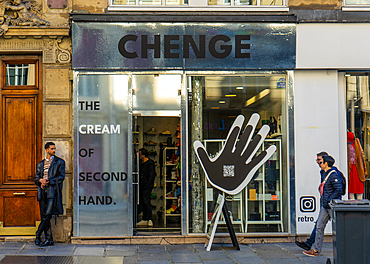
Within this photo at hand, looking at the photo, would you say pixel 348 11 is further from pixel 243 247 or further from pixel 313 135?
pixel 243 247

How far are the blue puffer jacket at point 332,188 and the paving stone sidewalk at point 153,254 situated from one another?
106 cm

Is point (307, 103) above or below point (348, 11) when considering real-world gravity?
below

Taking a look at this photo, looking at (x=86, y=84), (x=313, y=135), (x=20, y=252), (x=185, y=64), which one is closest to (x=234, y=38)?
(x=185, y=64)

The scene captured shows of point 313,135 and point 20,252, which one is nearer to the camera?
point 20,252

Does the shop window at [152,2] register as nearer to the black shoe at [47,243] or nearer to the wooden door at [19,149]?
the wooden door at [19,149]

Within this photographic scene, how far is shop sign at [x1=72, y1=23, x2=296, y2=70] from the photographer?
8.87 meters

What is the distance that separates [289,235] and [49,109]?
18.7 feet

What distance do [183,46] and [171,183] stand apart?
11.5ft

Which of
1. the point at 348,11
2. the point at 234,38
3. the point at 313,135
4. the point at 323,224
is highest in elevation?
the point at 348,11

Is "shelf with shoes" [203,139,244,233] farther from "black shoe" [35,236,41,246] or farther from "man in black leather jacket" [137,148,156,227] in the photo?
"black shoe" [35,236,41,246]

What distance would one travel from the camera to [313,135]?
911cm

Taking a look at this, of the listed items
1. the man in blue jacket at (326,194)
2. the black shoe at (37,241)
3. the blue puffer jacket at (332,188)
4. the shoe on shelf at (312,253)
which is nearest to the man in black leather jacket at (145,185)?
the black shoe at (37,241)

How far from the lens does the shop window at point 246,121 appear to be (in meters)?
9.20

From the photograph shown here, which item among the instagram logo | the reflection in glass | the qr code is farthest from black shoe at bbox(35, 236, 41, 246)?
the instagram logo
